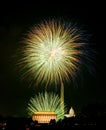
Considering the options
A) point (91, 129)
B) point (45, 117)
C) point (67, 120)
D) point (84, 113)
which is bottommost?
point (91, 129)

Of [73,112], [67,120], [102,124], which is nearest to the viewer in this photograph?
[102,124]

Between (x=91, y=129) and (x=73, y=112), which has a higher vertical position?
(x=73, y=112)

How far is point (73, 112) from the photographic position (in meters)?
162

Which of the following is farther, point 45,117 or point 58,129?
point 45,117

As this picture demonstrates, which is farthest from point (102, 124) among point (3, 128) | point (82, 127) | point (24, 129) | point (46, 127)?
A: point (3, 128)

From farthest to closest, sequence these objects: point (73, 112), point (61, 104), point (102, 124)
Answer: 1. point (73, 112)
2. point (61, 104)
3. point (102, 124)

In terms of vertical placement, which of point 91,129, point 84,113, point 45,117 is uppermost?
point 45,117

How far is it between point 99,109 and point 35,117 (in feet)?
214

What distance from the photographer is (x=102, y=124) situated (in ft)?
214

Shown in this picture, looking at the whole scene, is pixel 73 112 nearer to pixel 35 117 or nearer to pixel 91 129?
pixel 35 117

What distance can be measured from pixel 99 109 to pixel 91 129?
48.3m

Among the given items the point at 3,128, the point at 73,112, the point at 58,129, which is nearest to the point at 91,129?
the point at 58,129

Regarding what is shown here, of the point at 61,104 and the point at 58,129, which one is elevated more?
the point at 61,104

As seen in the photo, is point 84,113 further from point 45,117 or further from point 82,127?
point 45,117
